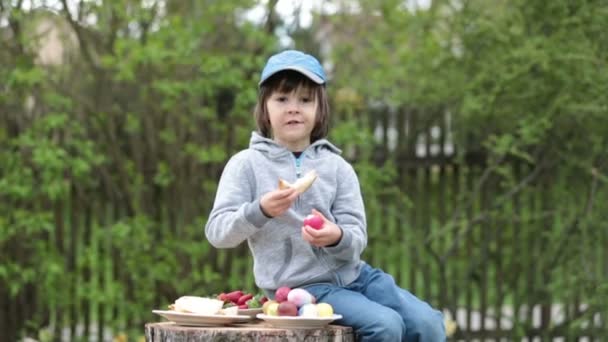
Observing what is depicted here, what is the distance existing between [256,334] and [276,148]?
0.68 meters

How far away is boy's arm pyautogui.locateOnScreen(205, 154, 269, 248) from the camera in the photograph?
3.71 m

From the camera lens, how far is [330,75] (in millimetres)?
7668

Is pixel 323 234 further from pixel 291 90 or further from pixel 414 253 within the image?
pixel 414 253

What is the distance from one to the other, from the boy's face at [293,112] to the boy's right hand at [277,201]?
336 millimetres

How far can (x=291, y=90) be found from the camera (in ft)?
12.9

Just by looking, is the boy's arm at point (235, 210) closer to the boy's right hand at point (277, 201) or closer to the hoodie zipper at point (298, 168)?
the boy's right hand at point (277, 201)

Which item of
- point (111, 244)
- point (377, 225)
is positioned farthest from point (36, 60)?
point (377, 225)

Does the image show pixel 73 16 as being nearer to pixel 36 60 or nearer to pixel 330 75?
pixel 36 60

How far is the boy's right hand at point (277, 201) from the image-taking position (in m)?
3.63

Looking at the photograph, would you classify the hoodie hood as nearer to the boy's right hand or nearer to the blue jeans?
the boy's right hand

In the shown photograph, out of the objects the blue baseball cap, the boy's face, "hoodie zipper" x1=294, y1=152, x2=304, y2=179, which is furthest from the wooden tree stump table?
the blue baseball cap

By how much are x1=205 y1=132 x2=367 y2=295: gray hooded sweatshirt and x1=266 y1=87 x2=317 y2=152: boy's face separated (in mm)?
84

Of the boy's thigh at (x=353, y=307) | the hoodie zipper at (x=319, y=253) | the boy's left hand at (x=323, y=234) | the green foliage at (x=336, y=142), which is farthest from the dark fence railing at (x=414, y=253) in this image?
the boy's left hand at (x=323, y=234)

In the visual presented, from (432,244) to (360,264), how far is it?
3933 millimetres
